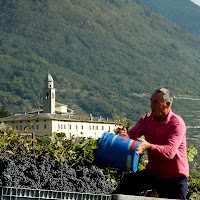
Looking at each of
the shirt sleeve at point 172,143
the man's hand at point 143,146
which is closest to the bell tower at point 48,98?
the shirt sleeve at point 172,143

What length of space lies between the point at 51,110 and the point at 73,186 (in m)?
150

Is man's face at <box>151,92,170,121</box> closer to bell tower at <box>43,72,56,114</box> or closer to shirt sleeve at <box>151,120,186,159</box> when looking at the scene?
shirt sleeve at <box>151,120,186,159</box>

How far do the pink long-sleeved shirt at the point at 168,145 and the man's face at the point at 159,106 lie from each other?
4 centimetres

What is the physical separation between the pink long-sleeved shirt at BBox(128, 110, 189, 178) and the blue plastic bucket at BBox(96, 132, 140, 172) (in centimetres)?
15

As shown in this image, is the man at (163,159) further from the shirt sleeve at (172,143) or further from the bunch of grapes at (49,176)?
the bunch of grapes at (49,176)

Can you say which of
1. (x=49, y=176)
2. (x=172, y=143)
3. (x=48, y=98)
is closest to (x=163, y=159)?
(x=172, y=143)

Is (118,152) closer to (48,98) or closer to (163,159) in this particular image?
(163,159)

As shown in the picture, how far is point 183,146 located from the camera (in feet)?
13.4

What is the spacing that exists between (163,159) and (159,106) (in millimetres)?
373

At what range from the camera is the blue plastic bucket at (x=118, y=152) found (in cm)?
386

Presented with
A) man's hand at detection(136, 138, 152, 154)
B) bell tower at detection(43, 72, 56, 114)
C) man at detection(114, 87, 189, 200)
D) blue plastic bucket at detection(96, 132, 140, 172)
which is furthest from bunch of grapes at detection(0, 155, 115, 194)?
bell tower at detection(43, 72, 56, 114)

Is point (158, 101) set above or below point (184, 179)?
above

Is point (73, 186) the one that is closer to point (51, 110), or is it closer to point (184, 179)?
point (184, 179)

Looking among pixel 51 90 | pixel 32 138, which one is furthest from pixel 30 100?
pixel 32 138
